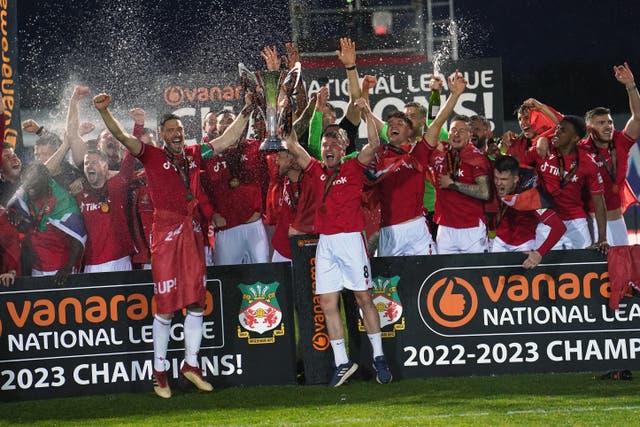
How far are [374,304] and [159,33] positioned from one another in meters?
21.3

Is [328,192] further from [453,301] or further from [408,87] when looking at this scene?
[408,87]

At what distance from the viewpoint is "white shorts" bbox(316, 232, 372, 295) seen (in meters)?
7.96

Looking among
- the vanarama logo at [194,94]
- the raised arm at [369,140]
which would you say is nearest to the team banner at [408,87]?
the vanarama logo at [194,94]

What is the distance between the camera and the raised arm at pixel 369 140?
8008 mm

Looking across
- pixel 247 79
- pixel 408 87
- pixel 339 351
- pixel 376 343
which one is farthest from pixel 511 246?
pixel 408 87

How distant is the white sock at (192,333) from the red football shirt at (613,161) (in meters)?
3.78

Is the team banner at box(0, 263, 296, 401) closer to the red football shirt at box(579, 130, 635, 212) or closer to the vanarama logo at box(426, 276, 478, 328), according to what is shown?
the vanarama logo at box(426, 276, 478, 328)

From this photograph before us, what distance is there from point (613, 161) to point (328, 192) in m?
2.91

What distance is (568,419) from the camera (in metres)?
6.55

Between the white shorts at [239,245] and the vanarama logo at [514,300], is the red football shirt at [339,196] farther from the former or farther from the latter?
the white shorts at [239,245]

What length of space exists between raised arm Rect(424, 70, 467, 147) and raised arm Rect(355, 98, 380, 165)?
0.71m

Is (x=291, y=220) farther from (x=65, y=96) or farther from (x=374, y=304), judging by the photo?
(x=65, y=96)

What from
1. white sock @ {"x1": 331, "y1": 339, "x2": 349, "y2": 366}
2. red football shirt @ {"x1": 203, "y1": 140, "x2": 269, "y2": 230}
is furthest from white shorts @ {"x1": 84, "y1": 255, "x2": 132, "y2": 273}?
white sock @ {"x1": 331, "y1": 339, "x2": 349, "y2": 366}

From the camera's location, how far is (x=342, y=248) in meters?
7.98
